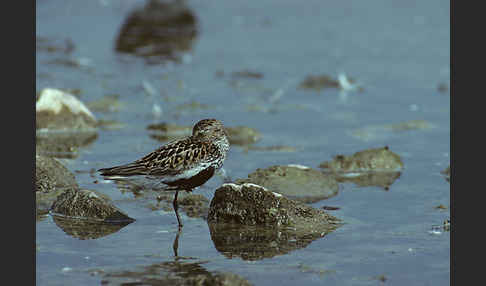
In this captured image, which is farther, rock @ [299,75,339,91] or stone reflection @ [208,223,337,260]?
rock @ [299,75,339,91]

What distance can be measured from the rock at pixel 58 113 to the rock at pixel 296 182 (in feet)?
12.2

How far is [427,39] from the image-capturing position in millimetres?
19172

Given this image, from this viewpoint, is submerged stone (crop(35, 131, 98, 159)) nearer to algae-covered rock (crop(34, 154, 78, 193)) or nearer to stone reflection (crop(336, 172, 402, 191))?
algae-covered rock (crop(34, 154, 78, 193))

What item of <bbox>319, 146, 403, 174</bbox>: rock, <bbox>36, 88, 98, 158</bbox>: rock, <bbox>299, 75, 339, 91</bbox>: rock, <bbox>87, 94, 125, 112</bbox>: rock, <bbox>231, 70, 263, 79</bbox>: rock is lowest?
<bbox>319, 146, 403, 174</bbox>: rock


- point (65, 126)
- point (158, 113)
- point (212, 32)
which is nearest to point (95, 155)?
point (65, 126)

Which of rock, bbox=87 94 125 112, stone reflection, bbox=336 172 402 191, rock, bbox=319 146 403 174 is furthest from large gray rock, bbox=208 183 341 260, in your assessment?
rock, bbox=87 94 125 112

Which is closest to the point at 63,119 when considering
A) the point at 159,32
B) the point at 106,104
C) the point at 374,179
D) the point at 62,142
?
the point at 62,142

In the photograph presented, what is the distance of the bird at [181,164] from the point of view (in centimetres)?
912

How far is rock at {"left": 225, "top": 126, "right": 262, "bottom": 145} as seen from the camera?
1284 cm

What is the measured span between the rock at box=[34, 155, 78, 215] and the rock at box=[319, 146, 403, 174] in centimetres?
351

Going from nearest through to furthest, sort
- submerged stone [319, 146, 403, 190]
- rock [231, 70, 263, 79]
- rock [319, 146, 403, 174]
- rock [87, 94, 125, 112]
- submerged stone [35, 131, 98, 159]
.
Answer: submerged stone [319, 146, 403, 190] < rock [319, 146, 403, 174] < submerged stone [35, 131, 98, 159] < rock [87, 94, 125, 112] < rock [231, 70, 263, 79]

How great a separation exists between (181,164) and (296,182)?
191 centimetres

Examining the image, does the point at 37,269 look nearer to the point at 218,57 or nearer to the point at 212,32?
the point at 218,57

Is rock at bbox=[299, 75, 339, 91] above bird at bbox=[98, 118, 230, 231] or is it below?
above
